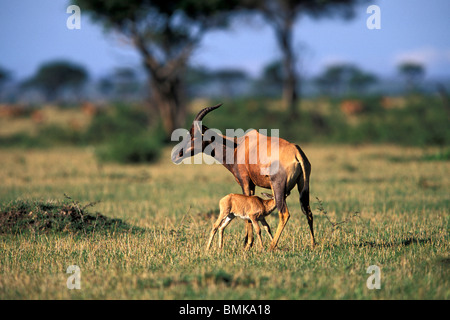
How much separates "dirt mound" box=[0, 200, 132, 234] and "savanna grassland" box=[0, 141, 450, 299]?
0.42ft

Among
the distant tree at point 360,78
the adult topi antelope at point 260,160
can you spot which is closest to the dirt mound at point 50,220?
the adult topi antelope at point 260,160

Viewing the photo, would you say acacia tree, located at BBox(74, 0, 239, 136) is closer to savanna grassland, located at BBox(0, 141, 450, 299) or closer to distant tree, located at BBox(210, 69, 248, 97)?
savanna grassland, located at BBox(0, 141, 450, 299)

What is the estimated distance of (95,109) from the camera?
49000mm

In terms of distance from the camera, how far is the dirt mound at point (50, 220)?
9359 millimetres

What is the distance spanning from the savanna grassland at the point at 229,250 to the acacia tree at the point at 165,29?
→ 46.6 ft

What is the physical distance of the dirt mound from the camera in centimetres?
936

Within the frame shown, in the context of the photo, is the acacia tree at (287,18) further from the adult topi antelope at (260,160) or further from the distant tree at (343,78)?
the distant tree at (343,78)

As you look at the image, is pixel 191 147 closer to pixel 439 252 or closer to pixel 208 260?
pixel 208 260

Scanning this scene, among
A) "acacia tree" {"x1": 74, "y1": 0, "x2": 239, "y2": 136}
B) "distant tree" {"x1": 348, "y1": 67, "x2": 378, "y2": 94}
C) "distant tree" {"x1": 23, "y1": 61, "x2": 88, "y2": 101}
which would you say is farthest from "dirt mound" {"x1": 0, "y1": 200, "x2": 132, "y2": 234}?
"distant tree" {"x1": 348, "y1": 67, "x2": 378, "y2": 94}

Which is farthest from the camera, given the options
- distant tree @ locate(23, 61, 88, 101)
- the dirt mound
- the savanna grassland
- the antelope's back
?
distant tree @ locate(23, 61, 88, 101)

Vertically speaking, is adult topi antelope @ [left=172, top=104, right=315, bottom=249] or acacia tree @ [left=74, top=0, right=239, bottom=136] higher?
acacia tree @ [left=74, top=0, right=239, bottom=136]

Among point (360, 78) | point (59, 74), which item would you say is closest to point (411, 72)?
point (360, 78)

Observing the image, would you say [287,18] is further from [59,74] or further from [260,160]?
[59,74]

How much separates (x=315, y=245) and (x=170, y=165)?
14483mm
